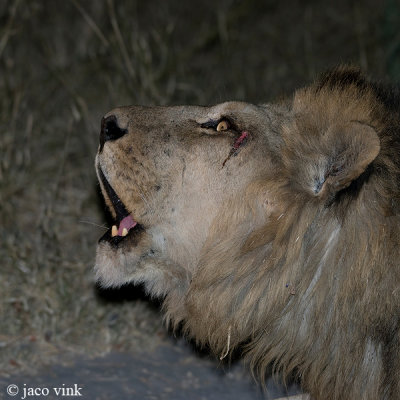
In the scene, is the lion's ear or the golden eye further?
the golden eye

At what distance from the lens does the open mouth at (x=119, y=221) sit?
8.98 feet

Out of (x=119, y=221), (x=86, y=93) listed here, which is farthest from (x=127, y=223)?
(x=86, y=93)

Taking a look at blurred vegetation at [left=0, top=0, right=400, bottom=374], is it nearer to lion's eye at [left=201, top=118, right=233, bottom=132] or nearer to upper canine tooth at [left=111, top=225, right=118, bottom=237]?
lion's eye at [left=201, top=118, right=233, bottom=132]

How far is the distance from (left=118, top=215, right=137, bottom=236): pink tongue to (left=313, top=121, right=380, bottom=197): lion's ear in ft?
2.18

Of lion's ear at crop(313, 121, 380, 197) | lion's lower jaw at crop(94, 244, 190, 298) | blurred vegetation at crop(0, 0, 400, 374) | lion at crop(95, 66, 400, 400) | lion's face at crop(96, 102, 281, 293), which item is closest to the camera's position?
lion's ear at crop(313, 121, 380, 197)

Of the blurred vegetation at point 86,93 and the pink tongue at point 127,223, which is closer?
the pink tongue at point 127,223

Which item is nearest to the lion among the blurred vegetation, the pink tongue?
the pink tongue

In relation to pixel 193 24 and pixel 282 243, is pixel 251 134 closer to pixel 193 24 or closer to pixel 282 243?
pixel 282 243

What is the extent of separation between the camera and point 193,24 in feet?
24.1

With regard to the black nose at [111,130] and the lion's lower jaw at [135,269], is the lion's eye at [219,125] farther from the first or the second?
the lion's lower jaw at [135,269]

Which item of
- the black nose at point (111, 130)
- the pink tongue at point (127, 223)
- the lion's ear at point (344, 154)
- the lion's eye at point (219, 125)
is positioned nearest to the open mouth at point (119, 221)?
the pink tongue at point (127, 223)

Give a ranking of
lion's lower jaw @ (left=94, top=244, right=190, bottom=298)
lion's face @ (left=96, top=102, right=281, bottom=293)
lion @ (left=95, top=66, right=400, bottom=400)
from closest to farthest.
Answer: lion @ (left=95, top=66, right=400, bottom=400) → lion's face @ (left=96, top=102, right=281, bottom=293) → lion's lower jaw @ (left=94, top=244, right=190, bottom=298)

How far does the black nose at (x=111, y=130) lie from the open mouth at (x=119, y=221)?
0.41 ft

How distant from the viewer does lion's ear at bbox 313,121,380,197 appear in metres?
2.24
